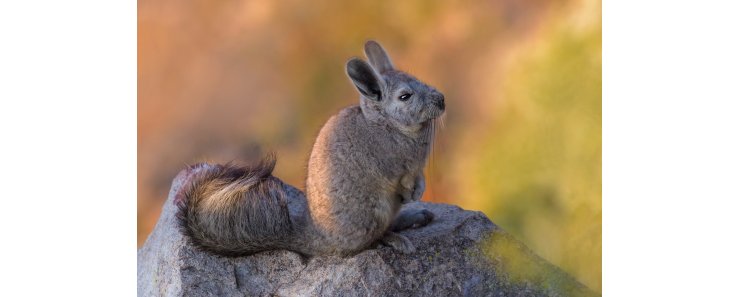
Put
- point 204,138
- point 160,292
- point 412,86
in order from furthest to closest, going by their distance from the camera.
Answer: point 204,138
point 160,292
point 412,86

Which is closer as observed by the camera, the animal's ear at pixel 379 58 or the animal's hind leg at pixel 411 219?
the animal's ear at pixel 379 58

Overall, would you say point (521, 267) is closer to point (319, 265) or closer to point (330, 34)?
point (319, 265)

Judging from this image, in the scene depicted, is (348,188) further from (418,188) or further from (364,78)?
(364,78)

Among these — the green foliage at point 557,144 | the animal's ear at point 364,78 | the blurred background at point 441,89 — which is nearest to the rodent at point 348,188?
the animal's ear at point 364,78

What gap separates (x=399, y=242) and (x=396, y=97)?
67 cm

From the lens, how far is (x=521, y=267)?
4.32m


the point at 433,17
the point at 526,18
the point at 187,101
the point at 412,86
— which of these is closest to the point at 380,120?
the point at 412,86

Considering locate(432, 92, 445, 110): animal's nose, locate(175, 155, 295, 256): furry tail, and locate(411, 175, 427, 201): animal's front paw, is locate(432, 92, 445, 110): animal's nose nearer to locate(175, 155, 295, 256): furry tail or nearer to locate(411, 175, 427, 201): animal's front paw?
locate(411, 175, 427, 201): animal's front paw

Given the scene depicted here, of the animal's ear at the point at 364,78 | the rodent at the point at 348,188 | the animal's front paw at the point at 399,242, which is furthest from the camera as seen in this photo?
the animal's front paw at the point at 399,242

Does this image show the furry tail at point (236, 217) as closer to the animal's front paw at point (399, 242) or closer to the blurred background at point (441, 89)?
the blurred background at point (441, 89)

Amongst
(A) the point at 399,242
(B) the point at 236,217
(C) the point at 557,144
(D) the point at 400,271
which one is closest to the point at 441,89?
(C) the point at 557,144

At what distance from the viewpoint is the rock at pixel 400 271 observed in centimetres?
422

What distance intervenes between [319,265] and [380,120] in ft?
2.38

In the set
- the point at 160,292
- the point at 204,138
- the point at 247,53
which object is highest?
the point at 247,53
